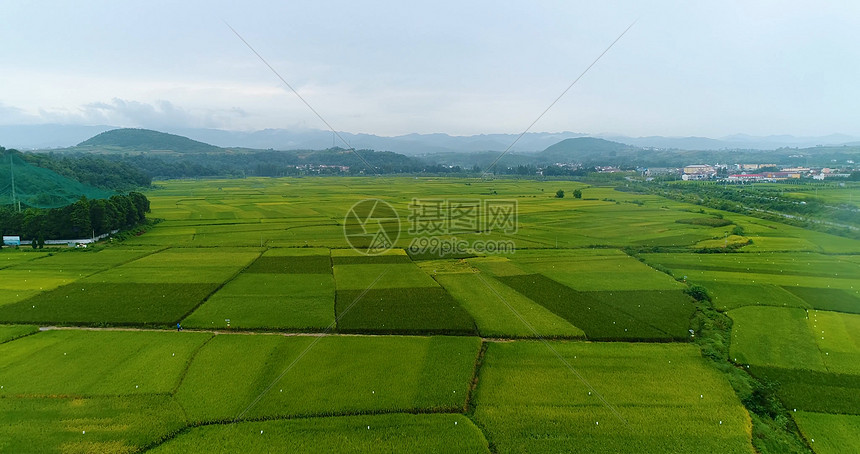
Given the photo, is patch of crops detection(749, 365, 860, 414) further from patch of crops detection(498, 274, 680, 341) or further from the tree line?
the tree line

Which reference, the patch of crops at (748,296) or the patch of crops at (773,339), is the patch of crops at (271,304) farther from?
the patch of crops at (748,296)

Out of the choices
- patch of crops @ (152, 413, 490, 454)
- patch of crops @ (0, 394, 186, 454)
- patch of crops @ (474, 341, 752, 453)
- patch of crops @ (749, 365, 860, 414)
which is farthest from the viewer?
patch of crops @ (749, 365, 860, 414)

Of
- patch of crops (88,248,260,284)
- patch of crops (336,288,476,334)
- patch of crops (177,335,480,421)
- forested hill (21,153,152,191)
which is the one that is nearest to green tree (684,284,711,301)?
patch of crops (336,288,476,334)

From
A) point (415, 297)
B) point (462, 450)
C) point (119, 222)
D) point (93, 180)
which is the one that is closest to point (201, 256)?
point (119, 222)

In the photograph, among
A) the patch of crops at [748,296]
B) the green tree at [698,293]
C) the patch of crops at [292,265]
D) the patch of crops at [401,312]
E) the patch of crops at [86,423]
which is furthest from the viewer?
the patch of crops at [292,265]

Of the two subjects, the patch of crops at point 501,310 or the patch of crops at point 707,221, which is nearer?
the patch of crops at point 501,310
